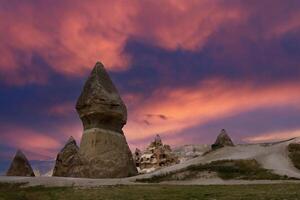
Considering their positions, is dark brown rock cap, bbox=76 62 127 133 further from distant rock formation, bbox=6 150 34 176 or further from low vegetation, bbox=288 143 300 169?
low vegetation, bbox=288 143 300 169

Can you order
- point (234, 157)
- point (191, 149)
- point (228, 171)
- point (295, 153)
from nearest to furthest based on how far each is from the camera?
point (228, 171) → point (234, 157) → point (295, 153) → point (191, 149)

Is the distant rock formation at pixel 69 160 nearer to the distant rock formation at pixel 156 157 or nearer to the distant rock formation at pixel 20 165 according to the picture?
the distant rock formation at pixel 20 165

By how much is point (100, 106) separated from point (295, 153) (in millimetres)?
22196

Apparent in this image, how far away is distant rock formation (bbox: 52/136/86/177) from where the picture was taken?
50.2 meters

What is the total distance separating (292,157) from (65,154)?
25.5 metres

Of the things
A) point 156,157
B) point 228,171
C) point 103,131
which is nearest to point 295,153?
point 228,171

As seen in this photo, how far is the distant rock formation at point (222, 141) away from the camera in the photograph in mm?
57312

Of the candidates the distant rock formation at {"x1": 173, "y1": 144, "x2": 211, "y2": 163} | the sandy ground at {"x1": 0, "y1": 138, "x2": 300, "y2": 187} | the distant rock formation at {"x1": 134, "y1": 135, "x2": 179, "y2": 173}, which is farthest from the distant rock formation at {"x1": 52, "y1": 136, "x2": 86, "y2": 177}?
the distant rock formation at {"x1": 173, "y1": 144, "x2": 211, "y2": 163}

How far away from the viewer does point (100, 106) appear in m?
51.1

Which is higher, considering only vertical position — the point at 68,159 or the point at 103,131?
the point at 103,131

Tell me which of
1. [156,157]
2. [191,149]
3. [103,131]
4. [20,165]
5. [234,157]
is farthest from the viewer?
[191,149]

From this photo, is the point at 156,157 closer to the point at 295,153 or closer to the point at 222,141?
the point at 222,141

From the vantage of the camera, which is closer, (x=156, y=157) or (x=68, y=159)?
(x=68, y=159)

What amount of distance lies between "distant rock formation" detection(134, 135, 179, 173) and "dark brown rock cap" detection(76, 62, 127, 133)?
67.6 ft
